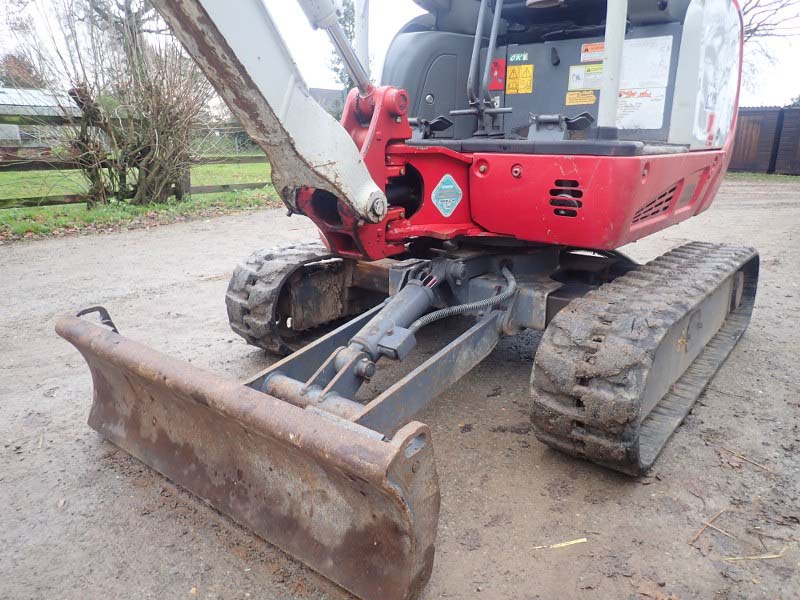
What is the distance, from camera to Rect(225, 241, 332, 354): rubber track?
11.8ft

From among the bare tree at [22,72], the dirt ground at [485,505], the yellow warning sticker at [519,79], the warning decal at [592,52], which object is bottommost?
the dirt ground at [485,505]

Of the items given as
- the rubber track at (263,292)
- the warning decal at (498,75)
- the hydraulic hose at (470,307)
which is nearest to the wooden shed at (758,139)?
the warning decal at (498,75)

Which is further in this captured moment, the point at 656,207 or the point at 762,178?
the point at 762,178

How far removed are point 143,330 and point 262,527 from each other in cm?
271

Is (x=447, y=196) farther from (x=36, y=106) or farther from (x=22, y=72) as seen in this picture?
(x=22, y=72)

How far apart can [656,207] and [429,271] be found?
1.19 metres

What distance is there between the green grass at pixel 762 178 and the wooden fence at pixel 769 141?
0.41m

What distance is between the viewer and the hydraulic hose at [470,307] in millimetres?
2873

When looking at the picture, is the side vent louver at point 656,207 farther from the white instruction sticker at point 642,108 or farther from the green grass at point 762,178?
the green grass at point 762,178

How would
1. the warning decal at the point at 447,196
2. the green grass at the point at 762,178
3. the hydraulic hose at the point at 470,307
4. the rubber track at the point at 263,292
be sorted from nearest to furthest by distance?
the hydraulic hose at the point at 470,307
the warning decal at the point at 447,196
the rubber track at the point at 263,292
the green grass at the point at 762,178

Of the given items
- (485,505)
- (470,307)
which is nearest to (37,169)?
(470,307)

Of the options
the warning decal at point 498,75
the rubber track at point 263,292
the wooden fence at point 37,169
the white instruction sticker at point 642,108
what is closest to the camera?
the white instruction sticker at point 642,108

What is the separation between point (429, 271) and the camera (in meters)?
3.27

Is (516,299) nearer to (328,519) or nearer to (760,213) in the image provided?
(328,519)
